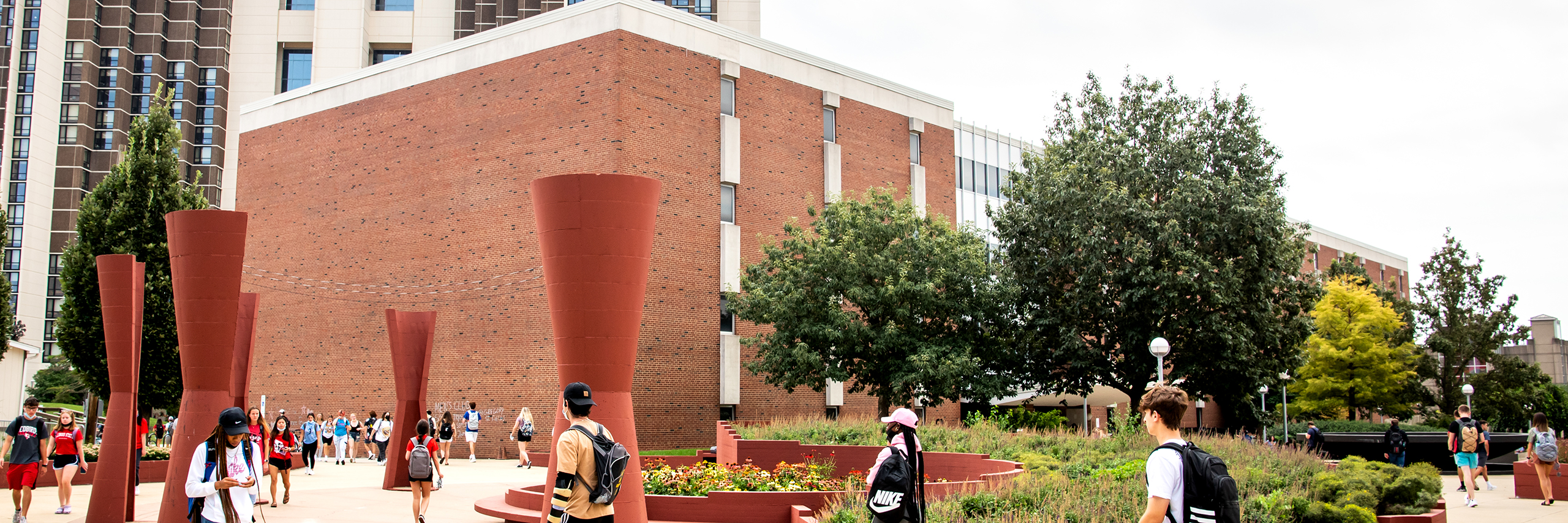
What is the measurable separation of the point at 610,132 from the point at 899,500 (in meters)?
24.6

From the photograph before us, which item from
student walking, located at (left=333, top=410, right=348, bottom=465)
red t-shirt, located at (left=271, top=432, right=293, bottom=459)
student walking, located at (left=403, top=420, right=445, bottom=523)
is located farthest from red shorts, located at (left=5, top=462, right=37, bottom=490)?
student walking, located at (left=333, top=410, right=348, bottom=465)

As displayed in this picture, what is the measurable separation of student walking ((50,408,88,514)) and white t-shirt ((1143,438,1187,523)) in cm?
1491

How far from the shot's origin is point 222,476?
8602 millimetres

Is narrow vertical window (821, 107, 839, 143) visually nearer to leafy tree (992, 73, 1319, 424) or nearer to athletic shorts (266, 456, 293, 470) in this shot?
leafy tree (992, 73, 1319, 424)

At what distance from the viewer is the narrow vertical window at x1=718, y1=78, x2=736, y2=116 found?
34719 mm

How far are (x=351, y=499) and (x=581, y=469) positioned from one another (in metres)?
13.4

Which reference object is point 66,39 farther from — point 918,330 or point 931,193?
point 918,330

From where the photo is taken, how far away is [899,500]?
27.9 ft

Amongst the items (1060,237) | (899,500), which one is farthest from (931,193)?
(899,500)

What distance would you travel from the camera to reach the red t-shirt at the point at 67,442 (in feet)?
48.4

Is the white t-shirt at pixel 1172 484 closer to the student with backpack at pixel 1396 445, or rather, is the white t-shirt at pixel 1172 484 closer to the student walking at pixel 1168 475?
the student walking at pixel 1168 475

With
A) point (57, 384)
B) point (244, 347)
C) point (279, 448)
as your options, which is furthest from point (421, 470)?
point (57, 384)

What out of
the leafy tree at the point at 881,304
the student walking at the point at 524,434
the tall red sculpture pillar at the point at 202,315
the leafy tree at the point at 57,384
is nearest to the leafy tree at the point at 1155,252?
the leafy tree at the point at 881,304

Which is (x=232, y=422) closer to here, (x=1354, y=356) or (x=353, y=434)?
(x=353, y=434)
